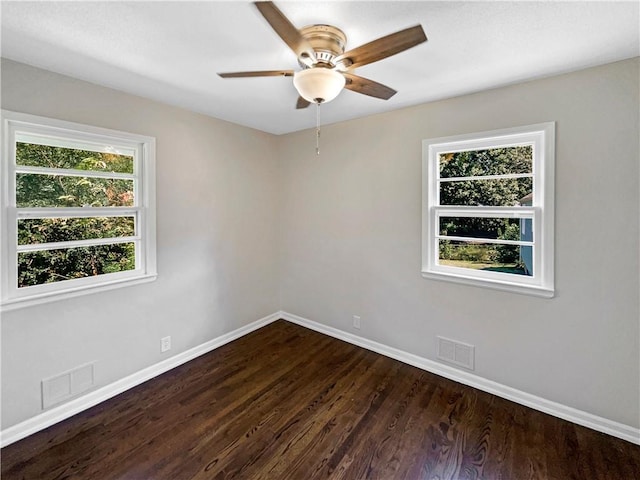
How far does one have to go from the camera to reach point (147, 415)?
2158 mm

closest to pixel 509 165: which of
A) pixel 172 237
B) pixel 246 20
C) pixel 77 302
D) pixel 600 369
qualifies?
pixel 600 369

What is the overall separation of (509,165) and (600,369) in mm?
1583

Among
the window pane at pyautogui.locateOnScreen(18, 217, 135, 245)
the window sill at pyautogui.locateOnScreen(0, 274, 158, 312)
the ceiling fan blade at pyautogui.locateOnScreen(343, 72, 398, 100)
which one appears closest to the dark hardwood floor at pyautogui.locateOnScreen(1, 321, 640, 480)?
the window sill at pyautogui.locateOnScreen(0, 274, 158, 312)

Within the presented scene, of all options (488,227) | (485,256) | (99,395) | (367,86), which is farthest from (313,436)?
(367,86)

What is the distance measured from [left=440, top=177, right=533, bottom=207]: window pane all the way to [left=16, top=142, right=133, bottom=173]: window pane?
9.30ft

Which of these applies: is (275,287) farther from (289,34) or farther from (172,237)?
(289,34)

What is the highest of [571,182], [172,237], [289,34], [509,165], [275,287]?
[289,34]

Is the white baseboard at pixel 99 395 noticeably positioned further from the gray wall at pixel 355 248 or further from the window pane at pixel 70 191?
the window pane at pixel 70 191

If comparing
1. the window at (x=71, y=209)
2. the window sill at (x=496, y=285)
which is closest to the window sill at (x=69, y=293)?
the window at (x=71, y=209)

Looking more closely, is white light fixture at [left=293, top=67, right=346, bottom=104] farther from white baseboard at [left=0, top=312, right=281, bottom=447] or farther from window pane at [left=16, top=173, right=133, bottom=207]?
white baseboard at [left=0, top=312, right=281, bottom=447]

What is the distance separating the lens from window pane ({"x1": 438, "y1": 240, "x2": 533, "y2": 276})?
2.38 meters

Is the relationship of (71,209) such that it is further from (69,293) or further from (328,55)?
(328,55)

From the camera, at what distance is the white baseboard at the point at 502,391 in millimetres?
1972

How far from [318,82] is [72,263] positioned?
2.27 metres
